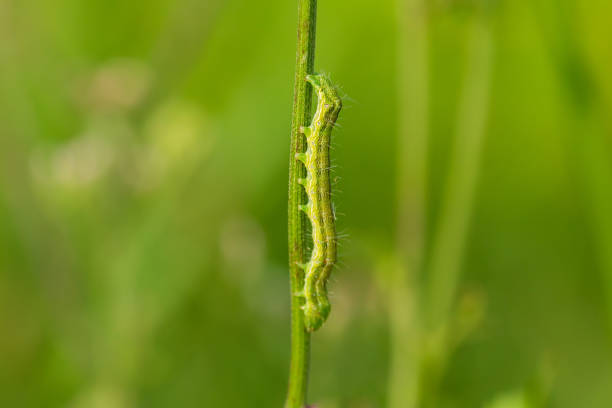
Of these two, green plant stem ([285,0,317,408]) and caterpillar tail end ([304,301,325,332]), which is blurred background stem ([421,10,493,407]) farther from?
green plant stem ([285,0,317,408])

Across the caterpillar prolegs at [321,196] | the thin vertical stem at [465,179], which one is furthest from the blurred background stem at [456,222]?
the caterpillar prolegs at [321,196]

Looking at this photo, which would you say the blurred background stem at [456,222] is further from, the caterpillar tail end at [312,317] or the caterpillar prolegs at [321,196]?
the caterpillar tail end at [312,317]

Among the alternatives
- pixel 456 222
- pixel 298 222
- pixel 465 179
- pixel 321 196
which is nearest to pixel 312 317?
pixel 298 222

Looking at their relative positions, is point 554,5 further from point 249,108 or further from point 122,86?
point 249,108

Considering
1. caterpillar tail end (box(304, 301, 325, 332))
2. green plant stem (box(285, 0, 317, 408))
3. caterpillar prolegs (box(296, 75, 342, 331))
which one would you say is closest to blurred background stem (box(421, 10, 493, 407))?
caterpillar prolegs (box(296, 75, 342, 331))

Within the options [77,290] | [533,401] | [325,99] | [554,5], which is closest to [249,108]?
[77,290]
